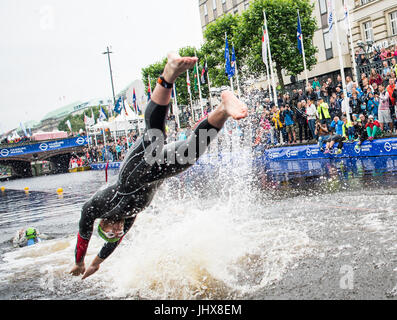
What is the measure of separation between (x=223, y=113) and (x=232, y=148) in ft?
62.8

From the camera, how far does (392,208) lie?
5.82 m

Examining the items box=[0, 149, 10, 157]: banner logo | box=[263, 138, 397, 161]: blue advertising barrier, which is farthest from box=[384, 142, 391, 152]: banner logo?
box=[0, 149, 10, 157]: banner logo

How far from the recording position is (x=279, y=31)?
110ft

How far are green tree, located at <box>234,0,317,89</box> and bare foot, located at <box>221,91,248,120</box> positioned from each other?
1175 inches

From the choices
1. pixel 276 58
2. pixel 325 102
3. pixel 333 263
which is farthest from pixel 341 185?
pixel 276 58

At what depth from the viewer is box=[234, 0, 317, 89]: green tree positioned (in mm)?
33312

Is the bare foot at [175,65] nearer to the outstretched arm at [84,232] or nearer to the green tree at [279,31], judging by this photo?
the outstretched arm at [84,232]

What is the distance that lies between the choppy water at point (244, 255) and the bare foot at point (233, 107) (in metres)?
1.55

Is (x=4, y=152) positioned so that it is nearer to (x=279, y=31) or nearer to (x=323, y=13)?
(x=279, y=31)

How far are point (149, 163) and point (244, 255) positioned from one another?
1.56 m

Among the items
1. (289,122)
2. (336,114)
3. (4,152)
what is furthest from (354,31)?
(4,152)

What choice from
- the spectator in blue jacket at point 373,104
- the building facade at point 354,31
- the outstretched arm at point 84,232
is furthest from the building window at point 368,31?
the outstretched arm at point 84,232

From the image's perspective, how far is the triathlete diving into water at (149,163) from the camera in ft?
12.5
